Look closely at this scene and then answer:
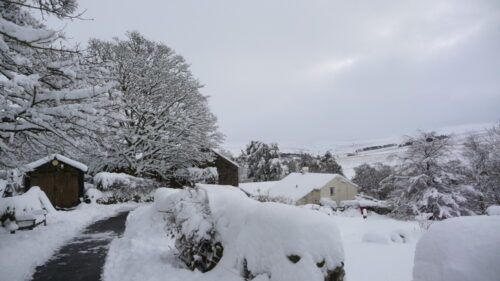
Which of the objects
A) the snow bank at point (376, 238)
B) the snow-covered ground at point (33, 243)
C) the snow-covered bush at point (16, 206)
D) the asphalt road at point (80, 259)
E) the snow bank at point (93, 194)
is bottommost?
the snow bank at point (376, 238)

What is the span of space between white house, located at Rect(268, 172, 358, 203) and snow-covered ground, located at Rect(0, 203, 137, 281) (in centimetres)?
3056


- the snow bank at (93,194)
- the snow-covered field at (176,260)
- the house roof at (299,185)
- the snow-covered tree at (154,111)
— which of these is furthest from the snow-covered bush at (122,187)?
the house roof at (299,185)

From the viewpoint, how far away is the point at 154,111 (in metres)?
24.2

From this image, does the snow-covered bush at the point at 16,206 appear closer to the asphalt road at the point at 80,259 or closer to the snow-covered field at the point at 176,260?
the asphalt road at the point at 80,259

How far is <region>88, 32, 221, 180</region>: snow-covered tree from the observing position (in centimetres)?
2356

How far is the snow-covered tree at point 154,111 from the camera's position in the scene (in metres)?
23.6

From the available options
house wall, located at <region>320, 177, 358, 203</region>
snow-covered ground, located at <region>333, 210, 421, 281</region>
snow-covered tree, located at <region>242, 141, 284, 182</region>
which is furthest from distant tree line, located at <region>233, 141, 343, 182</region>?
snow-covered ground, located at <region>333, 210, 421, 281</region>

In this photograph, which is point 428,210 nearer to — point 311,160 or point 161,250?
point 161,250

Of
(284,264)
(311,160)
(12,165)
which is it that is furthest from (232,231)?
(311,160)

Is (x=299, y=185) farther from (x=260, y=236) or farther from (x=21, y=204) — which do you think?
(x=260, y=236)

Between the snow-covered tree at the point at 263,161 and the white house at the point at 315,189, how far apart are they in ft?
31.7

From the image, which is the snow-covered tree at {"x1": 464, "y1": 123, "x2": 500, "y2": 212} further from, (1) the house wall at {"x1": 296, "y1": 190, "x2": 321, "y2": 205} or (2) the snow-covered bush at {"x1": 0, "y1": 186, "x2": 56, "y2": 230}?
(2) the snow-covered bush at {"x1": 0, "y1": 186, "x2": 56, "y2": 230}

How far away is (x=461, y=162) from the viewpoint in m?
27.5

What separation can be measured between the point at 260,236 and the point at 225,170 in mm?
28533
